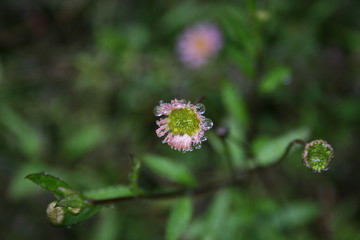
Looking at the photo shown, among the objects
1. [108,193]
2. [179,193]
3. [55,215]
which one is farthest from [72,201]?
[179,193]

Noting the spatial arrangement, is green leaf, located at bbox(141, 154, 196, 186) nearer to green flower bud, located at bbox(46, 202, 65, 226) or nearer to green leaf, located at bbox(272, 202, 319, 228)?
green flower bud, located at bbox(46, 202, 65, 226)

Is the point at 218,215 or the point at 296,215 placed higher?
the point at 296,215

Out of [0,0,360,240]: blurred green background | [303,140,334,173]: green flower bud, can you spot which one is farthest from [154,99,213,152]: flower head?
[0,0,360,240]: blurred green background

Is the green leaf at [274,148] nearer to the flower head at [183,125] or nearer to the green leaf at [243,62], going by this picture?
the green leaf at [243,62]

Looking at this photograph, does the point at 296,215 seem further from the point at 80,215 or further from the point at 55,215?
the point at 55,215

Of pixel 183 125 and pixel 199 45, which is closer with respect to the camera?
pixel 183 125

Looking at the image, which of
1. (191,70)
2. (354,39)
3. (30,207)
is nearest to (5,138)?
(30,207)

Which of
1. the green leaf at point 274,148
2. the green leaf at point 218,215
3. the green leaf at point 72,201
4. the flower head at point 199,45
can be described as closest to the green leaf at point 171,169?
the green leaf at point 218,215
